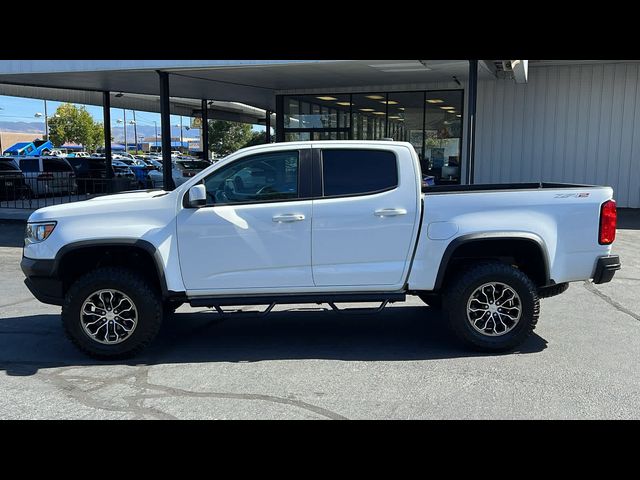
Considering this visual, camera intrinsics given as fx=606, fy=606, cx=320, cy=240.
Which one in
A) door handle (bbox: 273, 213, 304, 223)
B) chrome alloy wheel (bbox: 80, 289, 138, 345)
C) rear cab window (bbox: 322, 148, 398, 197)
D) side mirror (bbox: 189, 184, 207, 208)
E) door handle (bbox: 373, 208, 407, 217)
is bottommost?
chrome alloy wheel (bbox: 80, 289, 138, 345)

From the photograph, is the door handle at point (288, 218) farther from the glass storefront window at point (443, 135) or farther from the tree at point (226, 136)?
the tree at point (226, 136)

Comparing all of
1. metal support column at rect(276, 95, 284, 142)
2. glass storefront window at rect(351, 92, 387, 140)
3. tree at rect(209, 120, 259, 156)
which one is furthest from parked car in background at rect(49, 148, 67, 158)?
glass storefront window at rect(351, 92, 387, 140)

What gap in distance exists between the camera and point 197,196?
18.2ft

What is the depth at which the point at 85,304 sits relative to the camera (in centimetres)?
564

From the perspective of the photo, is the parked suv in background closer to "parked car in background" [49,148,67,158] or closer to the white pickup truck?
the white pickup truck

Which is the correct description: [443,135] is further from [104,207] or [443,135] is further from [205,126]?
[104,207]

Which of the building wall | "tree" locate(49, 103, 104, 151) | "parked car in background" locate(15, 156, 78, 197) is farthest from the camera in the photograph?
"tree" locate(49, 103, 104, 151)

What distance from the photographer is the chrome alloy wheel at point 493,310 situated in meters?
5.73

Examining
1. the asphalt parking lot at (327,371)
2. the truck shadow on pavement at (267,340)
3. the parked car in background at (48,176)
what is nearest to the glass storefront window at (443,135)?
the asphalt parking lot at (327,371)

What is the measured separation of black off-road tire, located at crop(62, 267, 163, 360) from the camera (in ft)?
18.4

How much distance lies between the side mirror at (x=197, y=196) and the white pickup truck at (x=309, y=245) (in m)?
0.01

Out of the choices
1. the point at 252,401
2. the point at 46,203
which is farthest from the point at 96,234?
the point at 46,203

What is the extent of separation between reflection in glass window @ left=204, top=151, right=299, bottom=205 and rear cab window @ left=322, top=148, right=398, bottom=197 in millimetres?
325
